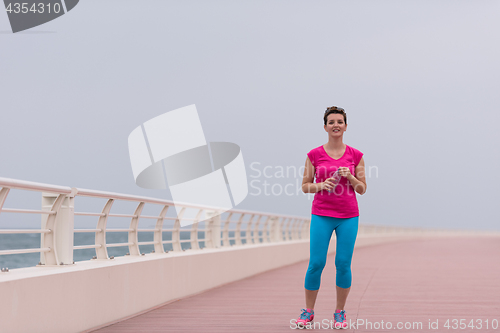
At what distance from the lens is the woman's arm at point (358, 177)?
6008mm

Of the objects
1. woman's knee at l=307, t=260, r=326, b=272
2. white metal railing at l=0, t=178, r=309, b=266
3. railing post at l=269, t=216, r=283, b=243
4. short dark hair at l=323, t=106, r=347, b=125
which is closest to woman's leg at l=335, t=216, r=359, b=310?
woman's knee at l=307, t=260, r=326, b=272

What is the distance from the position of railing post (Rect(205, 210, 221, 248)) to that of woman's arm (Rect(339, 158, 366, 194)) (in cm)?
660

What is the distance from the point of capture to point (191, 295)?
32.5 ft

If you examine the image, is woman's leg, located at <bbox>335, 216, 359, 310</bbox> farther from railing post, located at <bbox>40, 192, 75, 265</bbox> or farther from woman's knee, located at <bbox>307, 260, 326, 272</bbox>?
railing post, located at <bbox>40, 192, 75, 265</bbox>

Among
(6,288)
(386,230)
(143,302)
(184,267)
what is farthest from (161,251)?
(386,230)

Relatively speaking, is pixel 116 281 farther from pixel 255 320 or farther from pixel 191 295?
pixel 191 295

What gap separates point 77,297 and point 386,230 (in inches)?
Answer: 1981

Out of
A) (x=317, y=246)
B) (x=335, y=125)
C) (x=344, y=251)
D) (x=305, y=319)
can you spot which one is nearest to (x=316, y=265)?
(x=317, y=246)

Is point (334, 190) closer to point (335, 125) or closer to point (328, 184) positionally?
point (328, 184)

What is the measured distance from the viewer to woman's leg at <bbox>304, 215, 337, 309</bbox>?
614 centimetres

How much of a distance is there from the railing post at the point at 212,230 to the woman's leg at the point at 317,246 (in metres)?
6.30

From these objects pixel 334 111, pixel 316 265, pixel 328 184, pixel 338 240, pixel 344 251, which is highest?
pixel 334 111

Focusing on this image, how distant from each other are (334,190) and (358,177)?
269mm

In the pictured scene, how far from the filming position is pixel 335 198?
240 inches
